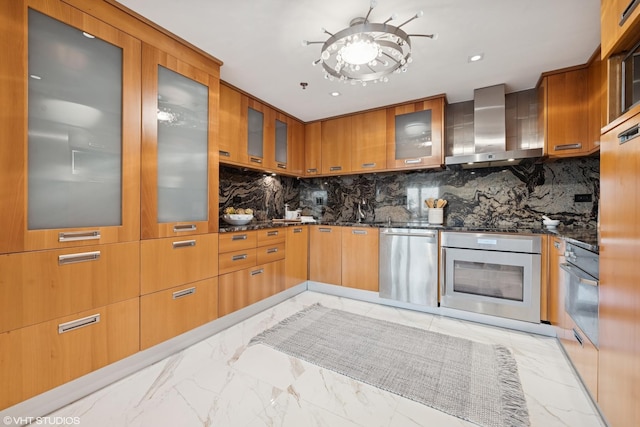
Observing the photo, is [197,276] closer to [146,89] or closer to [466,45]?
[146,89]

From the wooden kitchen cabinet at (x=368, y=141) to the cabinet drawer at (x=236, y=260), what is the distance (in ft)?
5.71

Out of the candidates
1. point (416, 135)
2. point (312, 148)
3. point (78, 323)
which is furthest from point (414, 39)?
point (78, 323)

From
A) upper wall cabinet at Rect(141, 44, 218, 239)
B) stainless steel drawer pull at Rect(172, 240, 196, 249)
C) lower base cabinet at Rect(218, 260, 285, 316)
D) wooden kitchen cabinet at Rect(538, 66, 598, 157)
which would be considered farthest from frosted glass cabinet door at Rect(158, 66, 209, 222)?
wooden kitchen cabinet at Rect(538, 66, 598, 157)

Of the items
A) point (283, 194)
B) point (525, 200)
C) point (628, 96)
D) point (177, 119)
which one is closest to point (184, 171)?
point (177, 119)

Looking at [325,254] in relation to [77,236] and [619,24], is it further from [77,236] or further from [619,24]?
[619,24]

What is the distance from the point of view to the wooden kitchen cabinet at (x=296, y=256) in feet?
10.7

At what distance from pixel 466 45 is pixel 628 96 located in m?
1.17

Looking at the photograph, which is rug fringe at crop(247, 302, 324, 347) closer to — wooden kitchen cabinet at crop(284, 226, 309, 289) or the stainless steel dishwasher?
wooden kitchen cabinet at crop(284, 226, 309, 289)

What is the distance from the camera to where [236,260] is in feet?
8.37

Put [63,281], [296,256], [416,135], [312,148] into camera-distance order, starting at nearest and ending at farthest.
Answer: [63,281], [416,135], [296,256], [312,148]

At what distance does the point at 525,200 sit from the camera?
292cm

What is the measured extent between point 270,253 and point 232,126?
4.65ft

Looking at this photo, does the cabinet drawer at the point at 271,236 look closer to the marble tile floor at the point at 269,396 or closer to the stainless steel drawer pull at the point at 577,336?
the marble tile floor at the point at 269,396

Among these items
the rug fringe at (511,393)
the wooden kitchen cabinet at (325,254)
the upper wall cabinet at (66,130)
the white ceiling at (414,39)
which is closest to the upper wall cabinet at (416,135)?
the white ceiling at (414,39)
